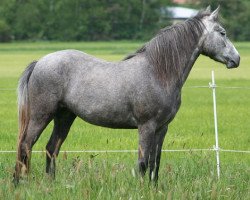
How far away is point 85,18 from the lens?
280 ft

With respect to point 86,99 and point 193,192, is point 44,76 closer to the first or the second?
point 86,99

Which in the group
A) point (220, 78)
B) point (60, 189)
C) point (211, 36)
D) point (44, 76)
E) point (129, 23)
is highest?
point (211, 36)

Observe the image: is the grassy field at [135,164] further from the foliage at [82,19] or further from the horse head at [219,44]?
the foliage at [82,19]

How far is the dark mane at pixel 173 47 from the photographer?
739 cm

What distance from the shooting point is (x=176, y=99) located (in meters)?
7.34

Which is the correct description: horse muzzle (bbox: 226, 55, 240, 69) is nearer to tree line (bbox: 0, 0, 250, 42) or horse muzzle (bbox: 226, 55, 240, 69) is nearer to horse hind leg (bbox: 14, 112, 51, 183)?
horse hind leg (bbox: 14, 112, 51, 183)

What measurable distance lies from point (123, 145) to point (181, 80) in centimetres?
390

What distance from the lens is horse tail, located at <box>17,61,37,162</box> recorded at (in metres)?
7.74

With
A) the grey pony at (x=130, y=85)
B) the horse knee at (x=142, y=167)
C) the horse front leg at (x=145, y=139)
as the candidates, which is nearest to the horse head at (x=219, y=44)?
the grey pony at (x=130, y=85)

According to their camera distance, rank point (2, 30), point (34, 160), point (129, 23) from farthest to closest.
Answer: point (129, 23) → point (2, 30) → point (34, 160)

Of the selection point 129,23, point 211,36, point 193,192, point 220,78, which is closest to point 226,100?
point 220,78

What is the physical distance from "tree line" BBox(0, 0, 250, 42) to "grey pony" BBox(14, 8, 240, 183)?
235 feet

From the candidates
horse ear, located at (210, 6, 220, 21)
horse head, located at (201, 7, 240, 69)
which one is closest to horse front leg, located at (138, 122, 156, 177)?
horse head, located at (201, 7, 240, 69)

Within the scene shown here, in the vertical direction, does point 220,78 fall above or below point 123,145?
below
